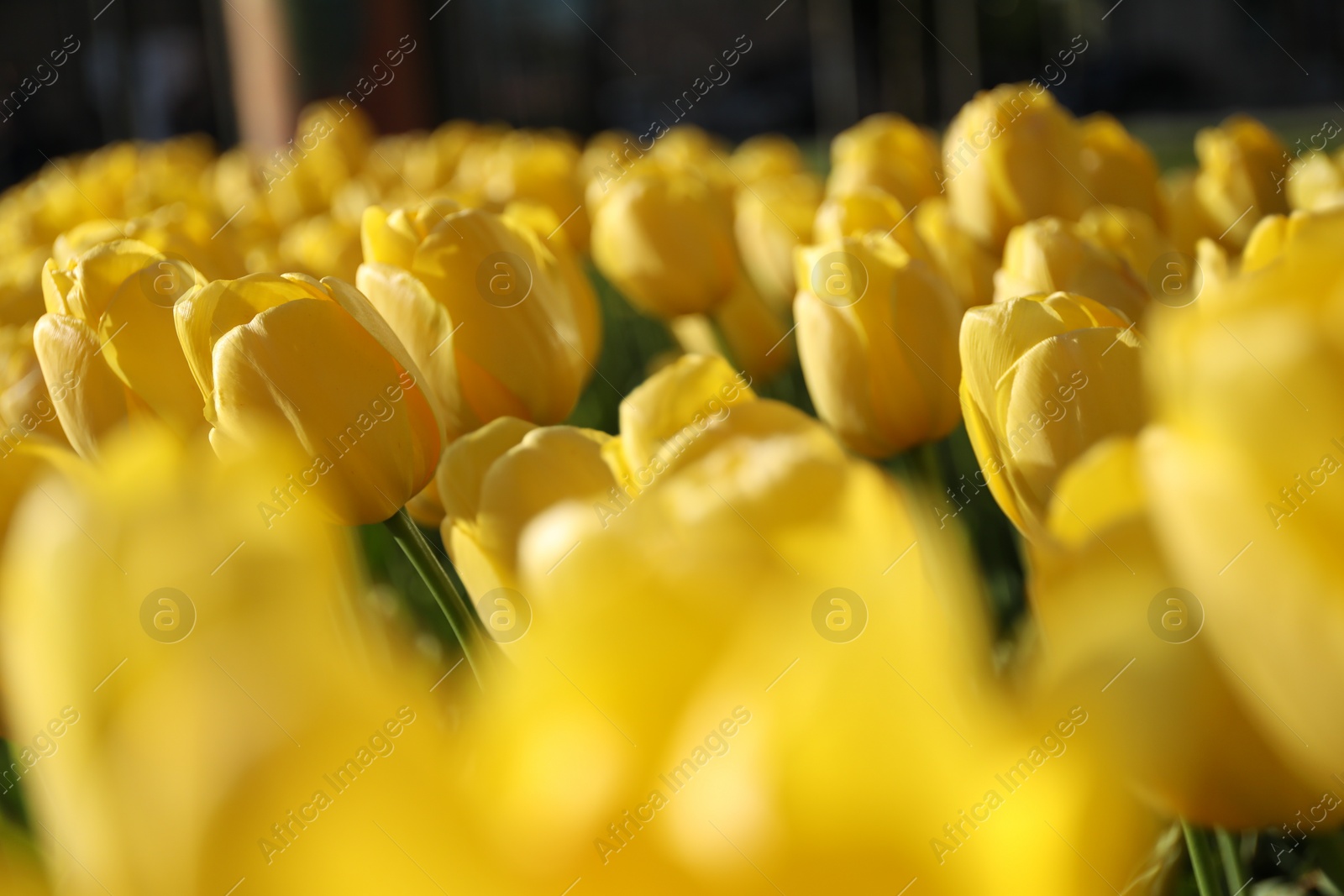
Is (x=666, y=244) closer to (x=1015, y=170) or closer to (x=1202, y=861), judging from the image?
(x=1015, y=170)

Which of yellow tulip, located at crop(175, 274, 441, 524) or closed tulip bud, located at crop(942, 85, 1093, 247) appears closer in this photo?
yellow tulip, located at crop(175, 274, 441, 524)

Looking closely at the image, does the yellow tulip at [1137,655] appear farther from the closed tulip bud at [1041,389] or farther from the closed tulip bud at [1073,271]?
the closed tulip bud at [1073,271]

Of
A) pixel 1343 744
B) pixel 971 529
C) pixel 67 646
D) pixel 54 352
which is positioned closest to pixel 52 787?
pixel 67 646

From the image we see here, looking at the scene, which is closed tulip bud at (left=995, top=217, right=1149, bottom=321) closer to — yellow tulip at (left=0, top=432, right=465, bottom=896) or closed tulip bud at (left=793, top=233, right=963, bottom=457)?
closed tulip bud at (left=793, top=233, right=963, bottom=457)

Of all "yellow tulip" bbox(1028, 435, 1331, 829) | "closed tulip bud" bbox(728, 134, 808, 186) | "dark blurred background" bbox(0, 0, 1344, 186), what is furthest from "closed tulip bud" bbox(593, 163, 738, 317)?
"dark blurred background" bbox(0, 0, 1344, 186)

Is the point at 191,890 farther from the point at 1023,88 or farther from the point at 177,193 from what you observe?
the point at 177,193

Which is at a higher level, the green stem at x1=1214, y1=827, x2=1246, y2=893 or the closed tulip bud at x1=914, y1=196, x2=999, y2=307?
the closed tulip bud at x1=914, y1=196, x2=999, y2=307
